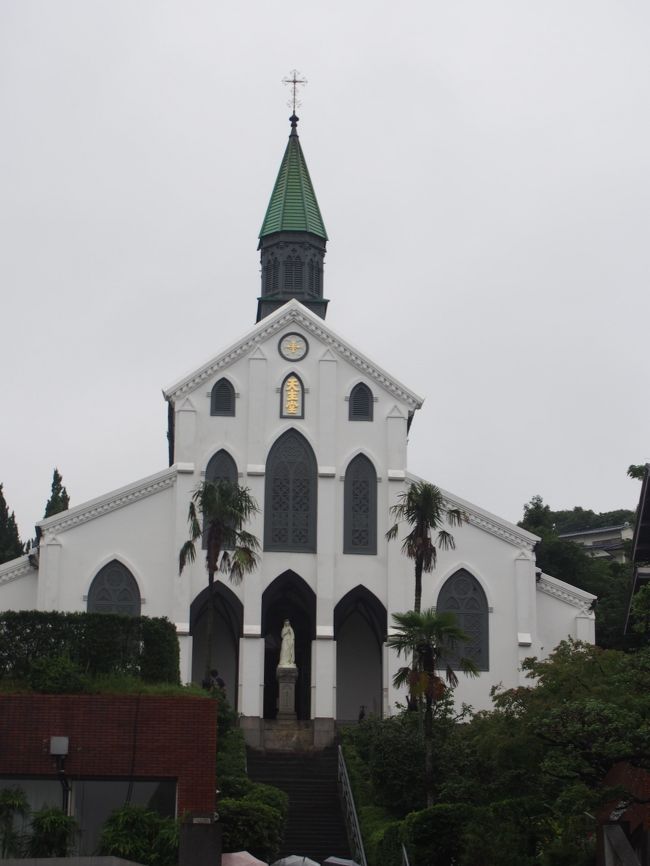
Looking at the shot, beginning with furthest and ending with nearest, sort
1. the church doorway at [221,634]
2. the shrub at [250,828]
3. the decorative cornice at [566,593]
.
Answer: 1. the decorative cornice at [566,593]
2. the church doorway at [221,634]
3. the shrub at [250,828]

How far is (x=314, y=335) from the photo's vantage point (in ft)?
173

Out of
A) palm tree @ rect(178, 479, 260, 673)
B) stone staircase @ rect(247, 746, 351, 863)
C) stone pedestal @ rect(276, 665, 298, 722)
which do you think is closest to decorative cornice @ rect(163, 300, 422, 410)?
palm tree @ rect(178, 479, 260, 673)

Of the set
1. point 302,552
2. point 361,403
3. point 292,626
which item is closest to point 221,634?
point 292,626

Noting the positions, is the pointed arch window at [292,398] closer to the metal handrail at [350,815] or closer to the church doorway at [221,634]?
the church doorway at [221,634]

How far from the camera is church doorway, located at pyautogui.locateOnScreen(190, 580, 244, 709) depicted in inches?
1969

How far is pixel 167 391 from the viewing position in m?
51.2

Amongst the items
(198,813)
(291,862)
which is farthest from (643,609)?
(291,862)

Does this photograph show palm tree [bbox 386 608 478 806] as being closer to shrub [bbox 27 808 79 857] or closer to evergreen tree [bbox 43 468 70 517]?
shrub [bbox 27 808 79 857]

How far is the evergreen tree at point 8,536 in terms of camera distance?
6531 centimetres

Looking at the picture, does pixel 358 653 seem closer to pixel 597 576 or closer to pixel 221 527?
pixel 221 527

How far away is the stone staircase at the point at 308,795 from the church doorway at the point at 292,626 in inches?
218

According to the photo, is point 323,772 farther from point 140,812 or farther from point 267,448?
point 140,812

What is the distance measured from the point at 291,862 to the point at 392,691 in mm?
20109

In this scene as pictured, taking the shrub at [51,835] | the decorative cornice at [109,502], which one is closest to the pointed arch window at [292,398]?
the decorative cornice at [109,502]
